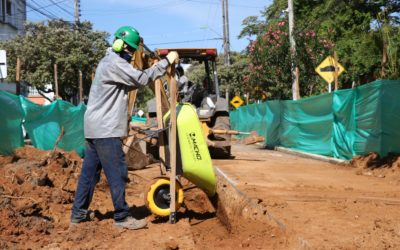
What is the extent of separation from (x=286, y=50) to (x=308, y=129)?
6482 millimetres

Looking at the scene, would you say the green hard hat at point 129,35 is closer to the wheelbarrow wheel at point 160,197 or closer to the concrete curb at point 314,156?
the wheelbarrow wheel at point 160,197

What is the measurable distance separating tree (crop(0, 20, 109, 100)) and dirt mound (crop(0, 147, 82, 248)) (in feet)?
78.7

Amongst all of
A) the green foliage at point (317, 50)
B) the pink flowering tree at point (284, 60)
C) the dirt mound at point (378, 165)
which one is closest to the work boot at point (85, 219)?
the dirt mound at point (378, 165)

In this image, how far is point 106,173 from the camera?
530 centimetres

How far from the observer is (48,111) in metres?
12.2

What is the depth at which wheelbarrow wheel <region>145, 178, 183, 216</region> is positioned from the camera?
560cm

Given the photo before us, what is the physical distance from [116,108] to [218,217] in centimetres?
213

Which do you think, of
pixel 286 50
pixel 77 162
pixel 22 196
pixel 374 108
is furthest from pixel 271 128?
pixel 22 196

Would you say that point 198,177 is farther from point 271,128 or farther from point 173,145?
point 271,128

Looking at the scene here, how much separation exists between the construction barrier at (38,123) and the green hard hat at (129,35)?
561cm

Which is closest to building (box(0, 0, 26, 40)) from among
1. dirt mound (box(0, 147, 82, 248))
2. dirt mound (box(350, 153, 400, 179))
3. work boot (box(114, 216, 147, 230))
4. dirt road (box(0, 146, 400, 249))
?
dirt mound (box(0, 147, 82, 248))

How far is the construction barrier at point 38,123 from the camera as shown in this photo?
1031 centimetres

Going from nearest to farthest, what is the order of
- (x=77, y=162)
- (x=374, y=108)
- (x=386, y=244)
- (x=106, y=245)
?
(x=386, y=244) → (x=106, y=245) → (x=77, y=162) → (x=374, y=108)

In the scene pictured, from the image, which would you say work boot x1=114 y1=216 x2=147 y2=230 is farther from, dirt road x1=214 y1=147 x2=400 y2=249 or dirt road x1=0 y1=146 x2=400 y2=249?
dirt road x1=214 y1=147 x2=400 y2=249
